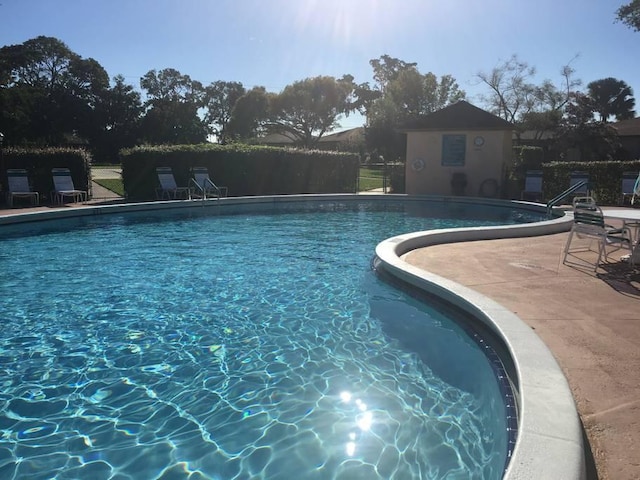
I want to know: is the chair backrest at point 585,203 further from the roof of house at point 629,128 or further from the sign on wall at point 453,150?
the roof of house at point 629,128

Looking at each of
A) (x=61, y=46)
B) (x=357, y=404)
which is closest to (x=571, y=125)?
(x=357, y=404)

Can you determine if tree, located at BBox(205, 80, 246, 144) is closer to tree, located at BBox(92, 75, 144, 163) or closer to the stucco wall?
tree, located at BBox(92, 75, 144, 163)

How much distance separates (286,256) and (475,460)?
597 centimetres

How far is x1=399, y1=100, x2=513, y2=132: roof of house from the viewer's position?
18078 millimetres

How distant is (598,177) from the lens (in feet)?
54.5

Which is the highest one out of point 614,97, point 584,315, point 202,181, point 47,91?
point 47,91

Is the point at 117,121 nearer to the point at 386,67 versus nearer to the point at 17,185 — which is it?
the point at 386,67

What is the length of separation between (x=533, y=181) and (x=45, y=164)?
17.0m

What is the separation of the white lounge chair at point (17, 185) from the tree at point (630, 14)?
80.5 ft

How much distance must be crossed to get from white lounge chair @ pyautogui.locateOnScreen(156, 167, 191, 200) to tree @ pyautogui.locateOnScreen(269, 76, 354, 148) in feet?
117

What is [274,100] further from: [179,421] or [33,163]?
[179,421]

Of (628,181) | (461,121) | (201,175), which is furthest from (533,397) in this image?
(461,121)

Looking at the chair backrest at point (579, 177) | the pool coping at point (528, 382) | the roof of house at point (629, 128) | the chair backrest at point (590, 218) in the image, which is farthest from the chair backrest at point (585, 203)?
the roof of house at point (629, 128)

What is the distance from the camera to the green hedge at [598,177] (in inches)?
637
